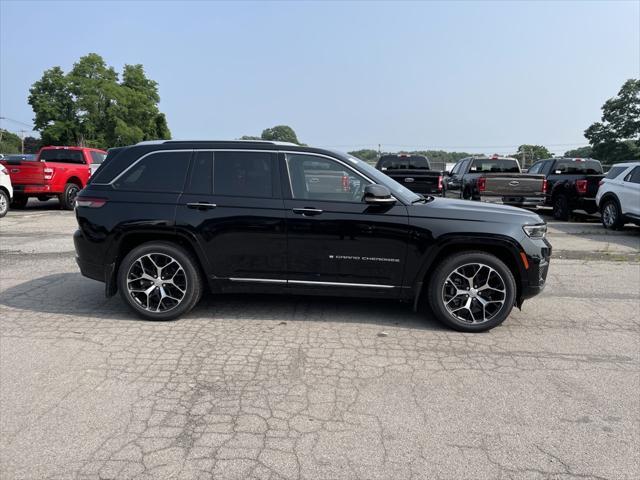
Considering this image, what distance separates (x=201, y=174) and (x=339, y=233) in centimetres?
156

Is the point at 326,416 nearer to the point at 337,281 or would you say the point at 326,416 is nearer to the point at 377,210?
the point at 337,281

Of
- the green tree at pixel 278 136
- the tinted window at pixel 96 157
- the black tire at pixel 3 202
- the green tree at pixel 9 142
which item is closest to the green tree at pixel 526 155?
the green tree at pixel 278 136

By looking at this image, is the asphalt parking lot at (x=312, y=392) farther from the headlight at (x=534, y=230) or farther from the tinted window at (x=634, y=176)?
the tinted window at (x=634, y=176)

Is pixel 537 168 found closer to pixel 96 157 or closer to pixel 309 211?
pixel 309 211

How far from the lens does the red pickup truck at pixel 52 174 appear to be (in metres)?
14.7

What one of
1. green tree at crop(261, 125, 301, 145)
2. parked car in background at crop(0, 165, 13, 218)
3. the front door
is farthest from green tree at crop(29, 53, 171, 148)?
the front door

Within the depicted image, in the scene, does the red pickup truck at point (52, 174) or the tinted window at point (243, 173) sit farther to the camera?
the red pickup truck at point (52, 174)

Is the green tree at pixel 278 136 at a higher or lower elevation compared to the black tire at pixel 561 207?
higher

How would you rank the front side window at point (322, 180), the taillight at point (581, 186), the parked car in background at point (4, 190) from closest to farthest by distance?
1. the front side window at point (322, 180)
2. the parked car in background at point (4, 190)
3. the taillight at point (581, 186)

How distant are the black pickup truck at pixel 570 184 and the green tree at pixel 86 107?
165 feet

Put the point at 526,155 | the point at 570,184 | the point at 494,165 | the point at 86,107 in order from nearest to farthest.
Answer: the point at 570,184
the point at 494,165
the point at 526,155
the point at 86,107

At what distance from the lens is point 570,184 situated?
14250 millimetres

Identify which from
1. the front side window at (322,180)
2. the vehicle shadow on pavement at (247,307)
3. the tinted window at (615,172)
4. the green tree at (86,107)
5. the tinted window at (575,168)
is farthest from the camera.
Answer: the green tree at (86,107)

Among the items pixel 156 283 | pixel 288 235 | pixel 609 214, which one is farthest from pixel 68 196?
pixel 609 214
